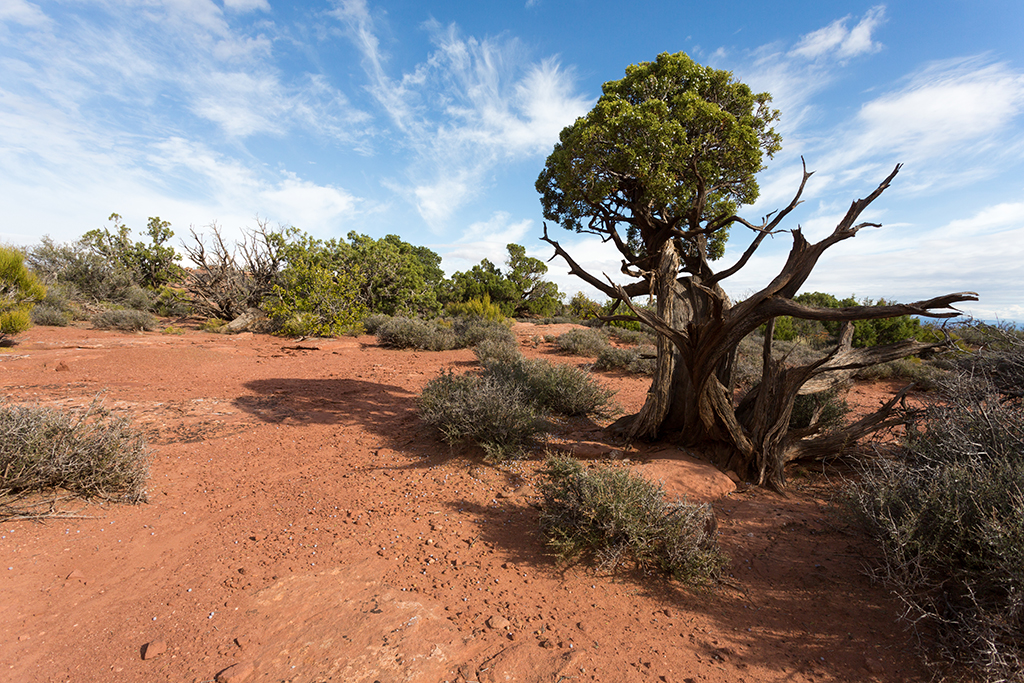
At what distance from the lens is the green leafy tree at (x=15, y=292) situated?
33.1 feet

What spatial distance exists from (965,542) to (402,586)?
3.35 metres

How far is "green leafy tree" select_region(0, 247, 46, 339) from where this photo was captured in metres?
10.1

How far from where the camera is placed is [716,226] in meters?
5.25

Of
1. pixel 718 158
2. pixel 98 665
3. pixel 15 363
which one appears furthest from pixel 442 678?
pixel 15 363

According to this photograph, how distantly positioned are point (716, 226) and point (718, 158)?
2.93 ft

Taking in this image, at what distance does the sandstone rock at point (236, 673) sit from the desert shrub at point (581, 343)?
35.5ft

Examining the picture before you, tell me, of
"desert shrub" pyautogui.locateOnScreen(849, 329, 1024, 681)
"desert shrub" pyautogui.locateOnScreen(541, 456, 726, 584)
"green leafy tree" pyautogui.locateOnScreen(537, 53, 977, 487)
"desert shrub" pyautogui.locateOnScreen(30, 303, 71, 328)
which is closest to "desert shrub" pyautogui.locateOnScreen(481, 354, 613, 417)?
"green leafy tree" pyautogui.locateOnScreen(537, 53, 977, 487)

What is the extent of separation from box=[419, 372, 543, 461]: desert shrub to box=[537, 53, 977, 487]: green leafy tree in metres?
1.48

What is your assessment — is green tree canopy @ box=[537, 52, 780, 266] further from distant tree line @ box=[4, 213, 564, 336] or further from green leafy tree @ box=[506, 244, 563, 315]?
green leafy tree @ box=[506, 244, 563, 315]

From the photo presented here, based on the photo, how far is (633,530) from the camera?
3029 mm

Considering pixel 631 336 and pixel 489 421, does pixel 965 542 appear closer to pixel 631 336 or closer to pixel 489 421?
pixel 489 421

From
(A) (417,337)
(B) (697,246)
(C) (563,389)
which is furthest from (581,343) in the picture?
(B) (697,246)

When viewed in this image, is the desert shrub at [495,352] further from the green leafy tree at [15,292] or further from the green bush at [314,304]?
the green leafy tree at [15,292]

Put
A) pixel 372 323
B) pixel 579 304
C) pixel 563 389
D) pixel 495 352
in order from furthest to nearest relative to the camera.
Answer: pixel 579 304 < pixel 372 323 < pixel 495 352 < pixel 563 389
